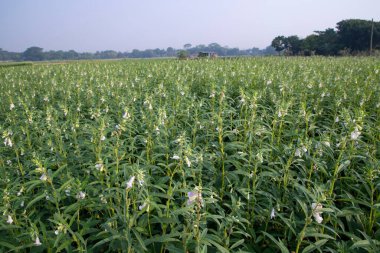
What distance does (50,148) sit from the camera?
3.76 meters

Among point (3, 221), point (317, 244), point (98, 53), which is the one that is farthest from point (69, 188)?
point (98, 53)

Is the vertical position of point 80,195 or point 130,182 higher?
point 130,182

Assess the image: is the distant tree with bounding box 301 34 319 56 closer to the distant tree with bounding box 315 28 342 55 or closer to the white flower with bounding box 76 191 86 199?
the distant tree with bounding box 315 28 342 55

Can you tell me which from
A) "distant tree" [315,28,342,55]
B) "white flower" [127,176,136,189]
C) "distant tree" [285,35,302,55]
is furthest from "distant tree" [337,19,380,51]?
"white flower" [127,176,136,189]

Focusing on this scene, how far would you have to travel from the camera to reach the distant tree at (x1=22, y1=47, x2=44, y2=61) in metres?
142

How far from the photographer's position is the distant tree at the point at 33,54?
14162 centimetres

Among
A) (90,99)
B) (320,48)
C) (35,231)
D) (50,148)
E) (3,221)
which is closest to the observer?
(35,231)

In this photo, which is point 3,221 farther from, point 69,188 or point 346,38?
point 346,38

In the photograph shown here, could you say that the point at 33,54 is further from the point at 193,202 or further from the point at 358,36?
the point at 193,202

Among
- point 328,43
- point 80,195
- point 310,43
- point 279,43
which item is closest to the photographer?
point 80,195

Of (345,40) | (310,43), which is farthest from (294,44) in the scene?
(345,40)

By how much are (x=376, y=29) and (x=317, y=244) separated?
55.0 meters

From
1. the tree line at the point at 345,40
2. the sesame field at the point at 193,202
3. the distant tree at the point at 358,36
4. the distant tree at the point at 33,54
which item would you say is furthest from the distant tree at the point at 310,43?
the distant tree at the point at 33,54

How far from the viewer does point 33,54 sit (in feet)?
473
